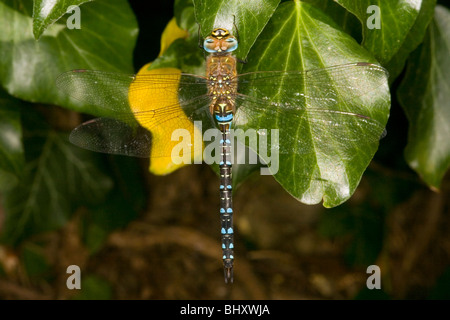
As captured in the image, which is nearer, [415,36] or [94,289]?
[415,36]

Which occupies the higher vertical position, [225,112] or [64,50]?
[64,50]

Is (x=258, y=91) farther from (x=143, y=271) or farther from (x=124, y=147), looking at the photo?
(x=143, y=271)

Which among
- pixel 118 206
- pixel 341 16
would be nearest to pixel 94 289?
pixel 118 206

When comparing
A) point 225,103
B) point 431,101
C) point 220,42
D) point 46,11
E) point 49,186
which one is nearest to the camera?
point 46,11

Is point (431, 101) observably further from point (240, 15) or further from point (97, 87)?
point (97, 87)

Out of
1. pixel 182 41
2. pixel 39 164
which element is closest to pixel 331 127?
pixel 182 41
